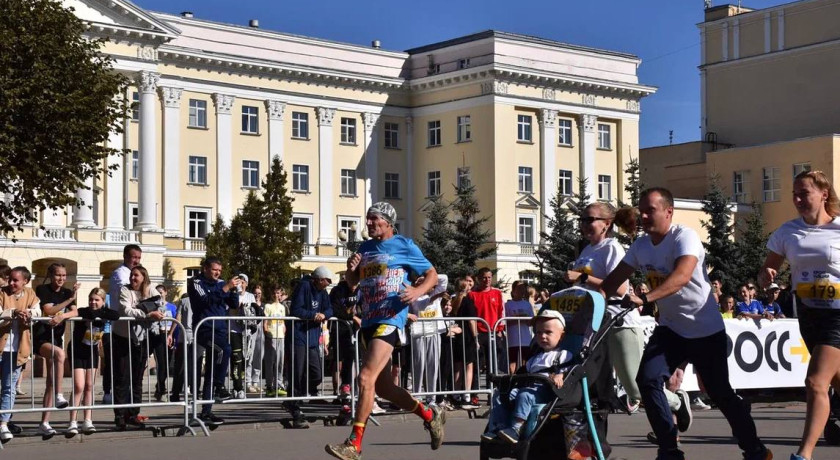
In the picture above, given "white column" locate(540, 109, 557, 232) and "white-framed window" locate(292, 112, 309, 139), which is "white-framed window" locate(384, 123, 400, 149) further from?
"white column" locate(540, 109, 557, 232)

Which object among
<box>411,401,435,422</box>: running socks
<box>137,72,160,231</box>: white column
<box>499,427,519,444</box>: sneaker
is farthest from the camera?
<box>137,72,160,231</box>: white column

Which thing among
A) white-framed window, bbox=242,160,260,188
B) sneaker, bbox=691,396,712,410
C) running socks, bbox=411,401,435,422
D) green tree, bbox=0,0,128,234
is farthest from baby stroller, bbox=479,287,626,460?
white-framed window, bbox=242,160,260,188

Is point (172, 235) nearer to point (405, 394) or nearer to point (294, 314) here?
point (294, 314)

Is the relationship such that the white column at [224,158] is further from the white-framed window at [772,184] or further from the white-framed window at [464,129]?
the white-framed window at [772,184]

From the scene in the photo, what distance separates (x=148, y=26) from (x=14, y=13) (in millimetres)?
38165

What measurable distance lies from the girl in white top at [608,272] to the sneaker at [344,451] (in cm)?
205

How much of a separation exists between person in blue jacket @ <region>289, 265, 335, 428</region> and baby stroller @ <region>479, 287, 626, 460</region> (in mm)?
7572

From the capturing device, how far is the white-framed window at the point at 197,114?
8062 cm

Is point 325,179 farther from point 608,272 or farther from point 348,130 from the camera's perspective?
point 608,272

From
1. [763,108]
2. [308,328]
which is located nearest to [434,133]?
[763,108]

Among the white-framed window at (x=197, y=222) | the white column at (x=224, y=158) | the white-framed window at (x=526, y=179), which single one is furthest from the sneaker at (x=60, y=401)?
the white-framed window at (x=526, y=179)

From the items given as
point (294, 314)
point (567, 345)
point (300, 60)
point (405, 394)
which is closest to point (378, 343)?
point (405, 394)

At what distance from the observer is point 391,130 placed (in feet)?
298

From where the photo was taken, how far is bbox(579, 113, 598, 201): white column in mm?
91219
